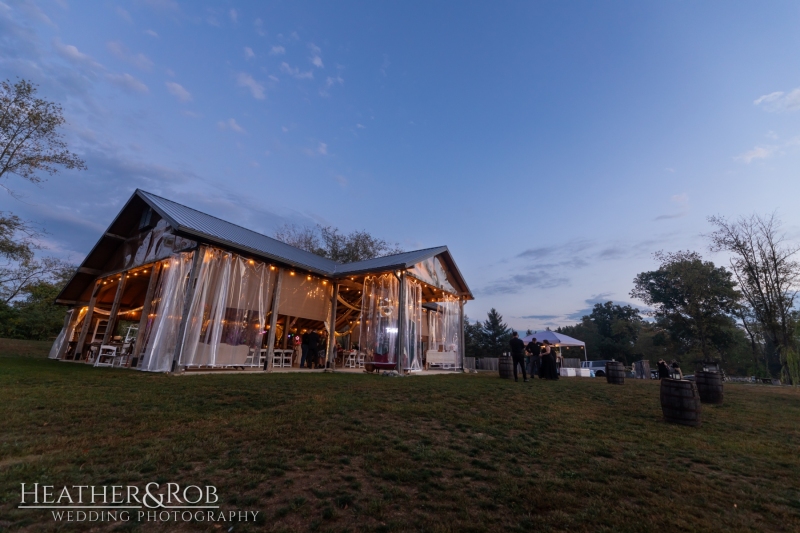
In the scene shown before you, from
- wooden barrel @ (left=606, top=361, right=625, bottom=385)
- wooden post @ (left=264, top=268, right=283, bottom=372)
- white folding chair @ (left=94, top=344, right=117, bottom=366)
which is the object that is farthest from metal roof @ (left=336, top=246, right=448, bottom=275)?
white folding chair @ (left=94, top=344, right=117, bottom=366)

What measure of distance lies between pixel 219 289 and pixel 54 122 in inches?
445

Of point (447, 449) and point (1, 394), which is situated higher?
point (1, 394)

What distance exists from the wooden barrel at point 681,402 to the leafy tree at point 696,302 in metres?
30.3

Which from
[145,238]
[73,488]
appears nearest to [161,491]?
[73,488]

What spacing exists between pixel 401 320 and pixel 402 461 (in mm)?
9239

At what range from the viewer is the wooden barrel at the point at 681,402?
17.0ft

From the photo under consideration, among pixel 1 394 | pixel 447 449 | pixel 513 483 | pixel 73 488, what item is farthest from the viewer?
pixel 1 394

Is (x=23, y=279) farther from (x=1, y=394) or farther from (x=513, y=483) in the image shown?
(x=513, y=483)

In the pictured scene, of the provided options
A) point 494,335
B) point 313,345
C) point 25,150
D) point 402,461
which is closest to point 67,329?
point 25,150

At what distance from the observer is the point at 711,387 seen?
7.75 m

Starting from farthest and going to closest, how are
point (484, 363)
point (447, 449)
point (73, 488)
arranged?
point (484, 363) < point (447, 449) < point (73, 488)

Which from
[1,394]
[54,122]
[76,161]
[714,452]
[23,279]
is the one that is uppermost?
[54,122]

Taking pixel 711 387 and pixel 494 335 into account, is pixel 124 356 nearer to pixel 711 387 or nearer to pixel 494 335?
pixel 711 387

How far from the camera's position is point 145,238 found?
12.7 meters
